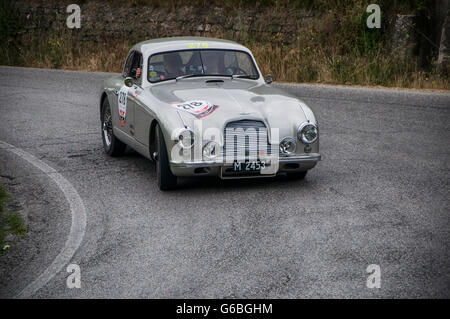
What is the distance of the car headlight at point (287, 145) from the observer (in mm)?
7488

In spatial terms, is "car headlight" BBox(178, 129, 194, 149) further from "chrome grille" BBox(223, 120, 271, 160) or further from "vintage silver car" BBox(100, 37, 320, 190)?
"chrome grille" BBox(223, 120, 271, 160)

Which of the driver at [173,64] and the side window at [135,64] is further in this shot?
the side window at [135,64]

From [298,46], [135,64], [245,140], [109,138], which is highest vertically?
[135,64]

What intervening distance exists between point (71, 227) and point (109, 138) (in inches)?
141

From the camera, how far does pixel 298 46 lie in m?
20.0

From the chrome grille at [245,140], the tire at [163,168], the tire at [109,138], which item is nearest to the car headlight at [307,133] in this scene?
the chrome grille at [245,140]

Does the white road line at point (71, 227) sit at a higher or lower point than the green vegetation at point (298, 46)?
lower

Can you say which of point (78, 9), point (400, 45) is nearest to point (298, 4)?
point (400, 45)

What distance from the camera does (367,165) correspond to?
8.97 meters

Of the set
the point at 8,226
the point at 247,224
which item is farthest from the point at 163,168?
the point at 8,226

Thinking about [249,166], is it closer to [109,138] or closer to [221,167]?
[221,167]

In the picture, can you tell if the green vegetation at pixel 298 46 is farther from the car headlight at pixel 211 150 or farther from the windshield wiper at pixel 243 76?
the car headlight at pixel 211 150

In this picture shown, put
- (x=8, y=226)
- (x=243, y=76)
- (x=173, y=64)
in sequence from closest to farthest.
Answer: (x=8, y=226) < (x=173, y=64) < (x=243, y=76)

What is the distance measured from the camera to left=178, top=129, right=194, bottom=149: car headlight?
23.6 ft
